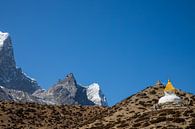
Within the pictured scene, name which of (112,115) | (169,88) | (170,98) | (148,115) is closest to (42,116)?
(112,115)

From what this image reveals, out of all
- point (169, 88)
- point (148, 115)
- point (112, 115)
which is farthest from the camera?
point (112, 115)

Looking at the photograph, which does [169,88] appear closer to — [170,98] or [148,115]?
[170,98]

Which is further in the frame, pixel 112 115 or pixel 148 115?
pixel 112 115

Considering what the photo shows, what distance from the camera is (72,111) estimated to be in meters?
111

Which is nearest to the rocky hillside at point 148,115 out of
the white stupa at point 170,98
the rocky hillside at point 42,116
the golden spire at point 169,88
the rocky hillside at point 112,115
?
the rocky hillside at point 112,115

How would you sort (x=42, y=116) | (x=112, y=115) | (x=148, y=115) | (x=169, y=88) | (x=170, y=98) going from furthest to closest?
(x=42, y=116) < (x=112, y=115) < (x=169, y=88) < (x=170, y=98) < (x=148, y=115)

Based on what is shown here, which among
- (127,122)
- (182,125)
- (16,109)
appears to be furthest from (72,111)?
(182,125)

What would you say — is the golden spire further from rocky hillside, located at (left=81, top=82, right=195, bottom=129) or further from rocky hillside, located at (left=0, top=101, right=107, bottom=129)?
rocky hillside, located at (left=0, top=101, right=107, bottom=129)

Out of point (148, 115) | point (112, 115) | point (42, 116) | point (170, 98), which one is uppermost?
point (42, 116)

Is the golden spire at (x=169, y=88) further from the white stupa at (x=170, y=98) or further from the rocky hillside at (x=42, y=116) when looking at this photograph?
the rocky hillside at (x=42, y=116)

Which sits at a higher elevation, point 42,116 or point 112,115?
point 42,116

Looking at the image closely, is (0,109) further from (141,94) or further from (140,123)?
(140,123)

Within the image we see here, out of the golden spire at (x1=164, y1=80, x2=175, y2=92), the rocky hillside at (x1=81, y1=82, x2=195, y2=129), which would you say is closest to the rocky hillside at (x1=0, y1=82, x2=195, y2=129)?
the rocky hillside at (x1=81, y1=82, x2=195, y2=129)

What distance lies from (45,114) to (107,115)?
23.5m
